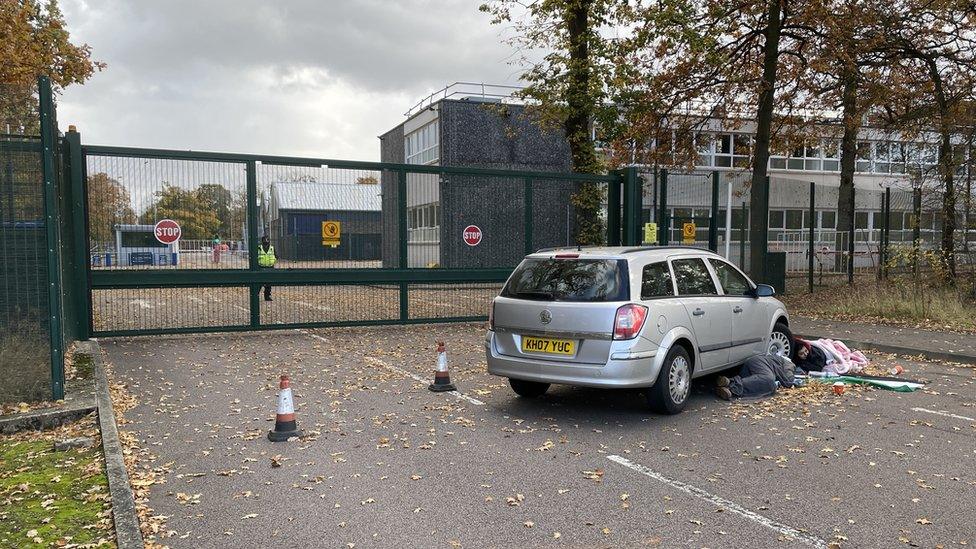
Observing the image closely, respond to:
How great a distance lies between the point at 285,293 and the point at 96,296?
315 centimetres

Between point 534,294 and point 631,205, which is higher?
point 631,205

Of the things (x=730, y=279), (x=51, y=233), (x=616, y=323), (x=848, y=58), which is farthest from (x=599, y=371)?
(x=848, y=58)

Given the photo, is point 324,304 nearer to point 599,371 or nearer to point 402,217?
point 402,217

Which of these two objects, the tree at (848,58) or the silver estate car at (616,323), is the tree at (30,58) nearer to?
the silver estate car at (616,323)

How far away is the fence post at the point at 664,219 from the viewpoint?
15.0 m

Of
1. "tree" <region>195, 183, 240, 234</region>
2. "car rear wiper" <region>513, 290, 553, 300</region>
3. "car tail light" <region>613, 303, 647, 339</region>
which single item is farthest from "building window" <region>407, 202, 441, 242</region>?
"car tail light" <region>613, 303, 647, 339</region>

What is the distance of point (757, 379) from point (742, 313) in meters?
0.75

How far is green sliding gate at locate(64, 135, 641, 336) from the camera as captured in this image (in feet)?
36.6

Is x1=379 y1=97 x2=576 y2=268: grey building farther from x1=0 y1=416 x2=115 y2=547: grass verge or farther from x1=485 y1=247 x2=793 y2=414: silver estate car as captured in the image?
x1=0 y1=416 x2=115 y2=547: grass verge

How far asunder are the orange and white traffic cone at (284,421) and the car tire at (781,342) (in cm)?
575

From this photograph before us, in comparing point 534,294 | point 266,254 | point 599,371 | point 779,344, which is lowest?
point 779,344

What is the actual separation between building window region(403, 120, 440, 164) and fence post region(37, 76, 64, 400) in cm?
2093

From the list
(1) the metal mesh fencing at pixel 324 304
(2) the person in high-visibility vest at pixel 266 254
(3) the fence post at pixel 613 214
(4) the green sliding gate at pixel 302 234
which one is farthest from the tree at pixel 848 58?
(2) the person in high-visibility vest at pixel 266 254

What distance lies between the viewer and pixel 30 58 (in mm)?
17609
